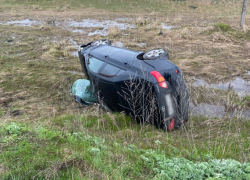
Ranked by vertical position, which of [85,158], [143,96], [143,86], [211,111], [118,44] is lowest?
[211,111]

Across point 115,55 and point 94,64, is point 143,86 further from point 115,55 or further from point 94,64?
point 94,64

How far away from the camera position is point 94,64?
219 inches

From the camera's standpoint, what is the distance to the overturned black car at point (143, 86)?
4207 mm

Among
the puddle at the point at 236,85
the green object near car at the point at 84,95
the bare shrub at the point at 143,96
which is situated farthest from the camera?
the puddle at the point at 236,85

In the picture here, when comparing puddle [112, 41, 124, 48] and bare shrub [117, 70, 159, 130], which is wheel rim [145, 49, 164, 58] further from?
puddle [112, 41, 124, 48]

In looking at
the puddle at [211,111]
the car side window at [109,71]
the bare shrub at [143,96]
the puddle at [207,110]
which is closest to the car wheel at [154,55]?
the bare shrub at [143,96]

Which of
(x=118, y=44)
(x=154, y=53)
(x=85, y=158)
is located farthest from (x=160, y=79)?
(x=118, y=44)

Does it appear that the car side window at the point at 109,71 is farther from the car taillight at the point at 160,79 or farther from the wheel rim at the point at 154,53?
the car taillight at the point at 160,79

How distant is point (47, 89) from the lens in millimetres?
7312

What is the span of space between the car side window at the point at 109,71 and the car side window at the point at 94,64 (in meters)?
0.23

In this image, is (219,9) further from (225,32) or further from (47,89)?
(47,89)

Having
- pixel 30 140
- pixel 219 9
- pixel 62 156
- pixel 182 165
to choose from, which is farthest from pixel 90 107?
pixel 219 9

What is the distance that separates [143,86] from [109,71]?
1172 millimetres

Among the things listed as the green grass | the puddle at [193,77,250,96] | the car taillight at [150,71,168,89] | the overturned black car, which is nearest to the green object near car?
the overturned black car
